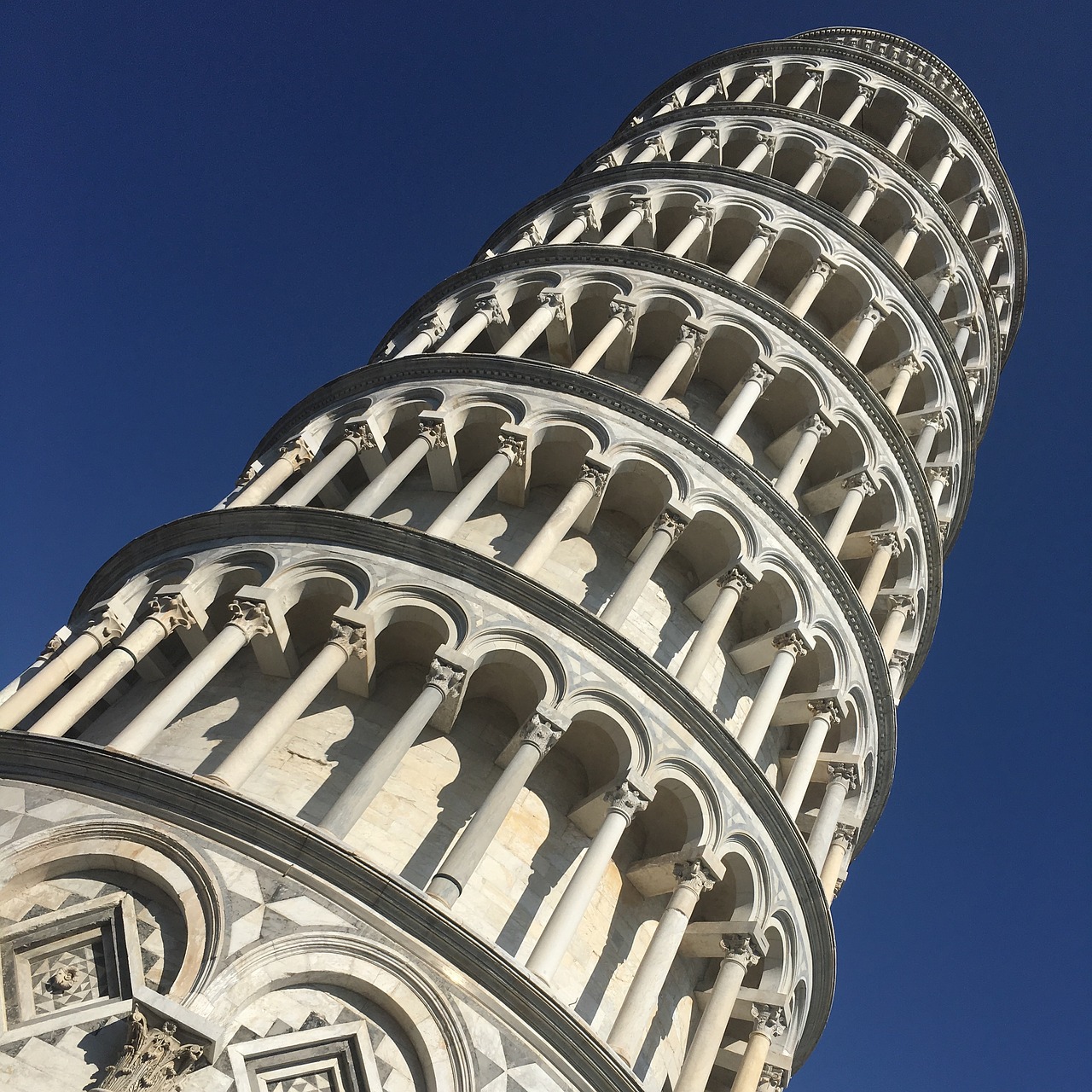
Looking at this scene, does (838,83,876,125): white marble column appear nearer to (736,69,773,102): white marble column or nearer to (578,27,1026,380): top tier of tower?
(578,27,1026,380): top tier of tower

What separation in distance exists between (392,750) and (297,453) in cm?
666

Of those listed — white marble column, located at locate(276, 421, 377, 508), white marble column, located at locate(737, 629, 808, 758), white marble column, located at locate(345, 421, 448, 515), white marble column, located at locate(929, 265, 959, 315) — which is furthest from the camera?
white marble column, located at locate(929, 265, 959, 315)

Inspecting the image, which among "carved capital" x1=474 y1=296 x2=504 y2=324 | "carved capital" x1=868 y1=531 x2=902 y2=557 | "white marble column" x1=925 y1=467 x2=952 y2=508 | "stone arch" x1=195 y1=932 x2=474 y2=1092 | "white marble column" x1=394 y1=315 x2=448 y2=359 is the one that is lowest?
"stone arch" x1=195 y1=932 x2=474 y2=1092

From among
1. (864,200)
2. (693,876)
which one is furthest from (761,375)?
(693,876)

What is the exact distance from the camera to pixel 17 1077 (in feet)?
30.9

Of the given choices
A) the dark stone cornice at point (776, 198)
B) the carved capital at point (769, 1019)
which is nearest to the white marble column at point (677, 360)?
the dark stone cornice at point (776, 198)

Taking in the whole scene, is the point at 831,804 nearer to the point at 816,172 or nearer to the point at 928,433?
the point at 928,433

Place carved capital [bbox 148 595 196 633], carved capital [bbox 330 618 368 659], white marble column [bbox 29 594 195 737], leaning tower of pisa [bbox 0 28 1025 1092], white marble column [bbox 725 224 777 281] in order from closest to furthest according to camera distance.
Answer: leaning tower of pisa [bbox 0 28 1025 1092], white marble column [bbox 29 594 195 737], carved capital [bbox 330 618 368 659], carved capital [bbox 148 595 196 633], white marble column [bbox 725 224 777 281]

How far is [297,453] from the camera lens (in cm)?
1767

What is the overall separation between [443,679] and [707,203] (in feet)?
44.4

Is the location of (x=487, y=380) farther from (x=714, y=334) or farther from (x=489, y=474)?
(x=714, y=334)

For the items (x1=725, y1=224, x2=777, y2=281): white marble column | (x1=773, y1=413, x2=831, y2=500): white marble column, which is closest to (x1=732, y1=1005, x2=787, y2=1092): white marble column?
(x1=773, y1=413, x2=831, y2=500): white marble column

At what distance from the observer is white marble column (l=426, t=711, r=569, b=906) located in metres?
11.3

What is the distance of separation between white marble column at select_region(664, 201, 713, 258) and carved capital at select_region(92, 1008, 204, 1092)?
1574cm
